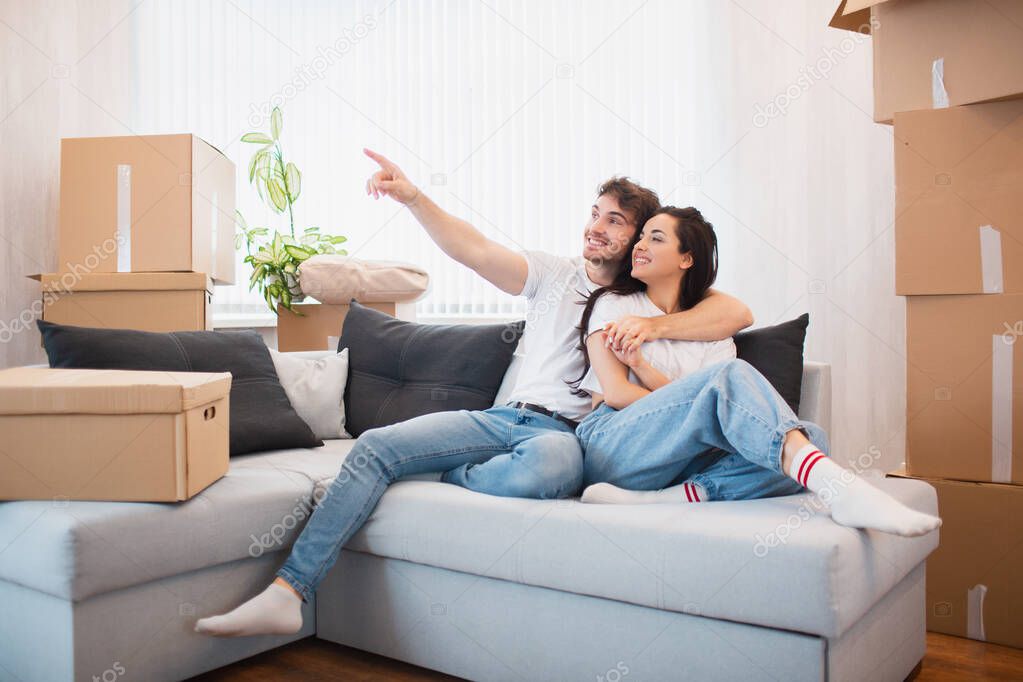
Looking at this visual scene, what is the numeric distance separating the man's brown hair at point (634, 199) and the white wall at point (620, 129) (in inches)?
42.3

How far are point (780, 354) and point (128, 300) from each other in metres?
1.91

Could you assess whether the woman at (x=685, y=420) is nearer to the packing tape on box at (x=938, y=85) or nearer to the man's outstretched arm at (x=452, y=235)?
the man's outstretched arm at (x=452, y=235)

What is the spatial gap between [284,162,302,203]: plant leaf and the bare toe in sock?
261cm

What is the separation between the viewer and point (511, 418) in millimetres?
1834

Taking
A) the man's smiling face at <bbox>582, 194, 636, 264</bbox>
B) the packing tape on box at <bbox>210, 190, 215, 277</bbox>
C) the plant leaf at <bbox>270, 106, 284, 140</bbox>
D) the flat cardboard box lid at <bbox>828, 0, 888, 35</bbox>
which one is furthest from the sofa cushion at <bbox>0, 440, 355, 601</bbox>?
the plant leaf at <bbox>270, 106, 284, 140</bbox>

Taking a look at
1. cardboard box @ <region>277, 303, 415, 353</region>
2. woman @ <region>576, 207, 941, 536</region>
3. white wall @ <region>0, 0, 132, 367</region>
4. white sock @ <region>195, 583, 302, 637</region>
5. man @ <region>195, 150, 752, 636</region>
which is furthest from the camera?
cardboard box @ <region>277, 303, 415, 353</region>

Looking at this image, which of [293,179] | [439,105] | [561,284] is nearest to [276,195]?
[293,179]

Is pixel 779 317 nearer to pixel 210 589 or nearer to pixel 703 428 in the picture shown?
pixel 703 428

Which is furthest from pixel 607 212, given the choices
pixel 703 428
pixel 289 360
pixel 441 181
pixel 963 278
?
pixel 441 181

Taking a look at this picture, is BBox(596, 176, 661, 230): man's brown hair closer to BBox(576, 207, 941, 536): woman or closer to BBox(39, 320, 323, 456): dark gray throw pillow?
BBox(576, 207, 941, 536): woman

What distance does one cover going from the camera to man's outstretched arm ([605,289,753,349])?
5.69 ft

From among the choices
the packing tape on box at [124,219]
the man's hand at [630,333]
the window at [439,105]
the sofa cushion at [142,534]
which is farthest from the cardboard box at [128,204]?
the man's hand at [630,333]

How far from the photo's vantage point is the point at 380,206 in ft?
11.8

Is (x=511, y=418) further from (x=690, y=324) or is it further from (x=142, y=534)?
(x=142, y=534)
